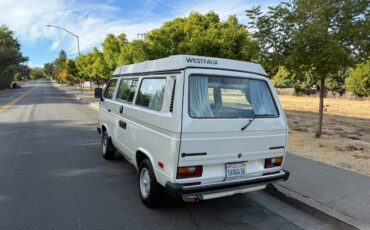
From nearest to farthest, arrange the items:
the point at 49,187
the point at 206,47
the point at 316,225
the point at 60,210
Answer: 1. the point at 316,225
2. the point at 60,210
3. the point at 49,187
4. the point at 206,47

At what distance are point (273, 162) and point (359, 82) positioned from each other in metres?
40.9

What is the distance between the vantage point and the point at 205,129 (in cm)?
379

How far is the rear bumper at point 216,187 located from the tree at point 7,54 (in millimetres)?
60697

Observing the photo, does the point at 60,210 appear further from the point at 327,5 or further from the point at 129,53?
the point at 129,53

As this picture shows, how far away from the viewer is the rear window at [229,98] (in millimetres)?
3946

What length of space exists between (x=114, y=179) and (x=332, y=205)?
12.0ft

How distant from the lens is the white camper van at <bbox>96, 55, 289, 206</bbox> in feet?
12.3

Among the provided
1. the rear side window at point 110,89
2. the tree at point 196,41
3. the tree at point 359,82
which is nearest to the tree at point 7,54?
the tree at point 196,41

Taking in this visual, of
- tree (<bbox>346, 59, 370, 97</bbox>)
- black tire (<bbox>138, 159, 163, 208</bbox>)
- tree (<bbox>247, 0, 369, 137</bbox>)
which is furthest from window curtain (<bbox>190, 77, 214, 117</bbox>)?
tree (<bbox>346, 59, 370, 97</bbox>)

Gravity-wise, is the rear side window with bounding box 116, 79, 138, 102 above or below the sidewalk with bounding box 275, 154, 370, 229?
above

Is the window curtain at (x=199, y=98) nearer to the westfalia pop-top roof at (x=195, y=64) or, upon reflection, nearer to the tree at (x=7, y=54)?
the westfalia pop-top roof at (x=195, y=64)

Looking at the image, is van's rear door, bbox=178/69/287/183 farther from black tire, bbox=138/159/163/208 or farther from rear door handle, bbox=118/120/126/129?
rear door handle, bbox=118/120/126/129

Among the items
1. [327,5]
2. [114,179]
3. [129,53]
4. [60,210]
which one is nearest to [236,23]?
[129,53]

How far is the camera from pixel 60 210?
173 inches
